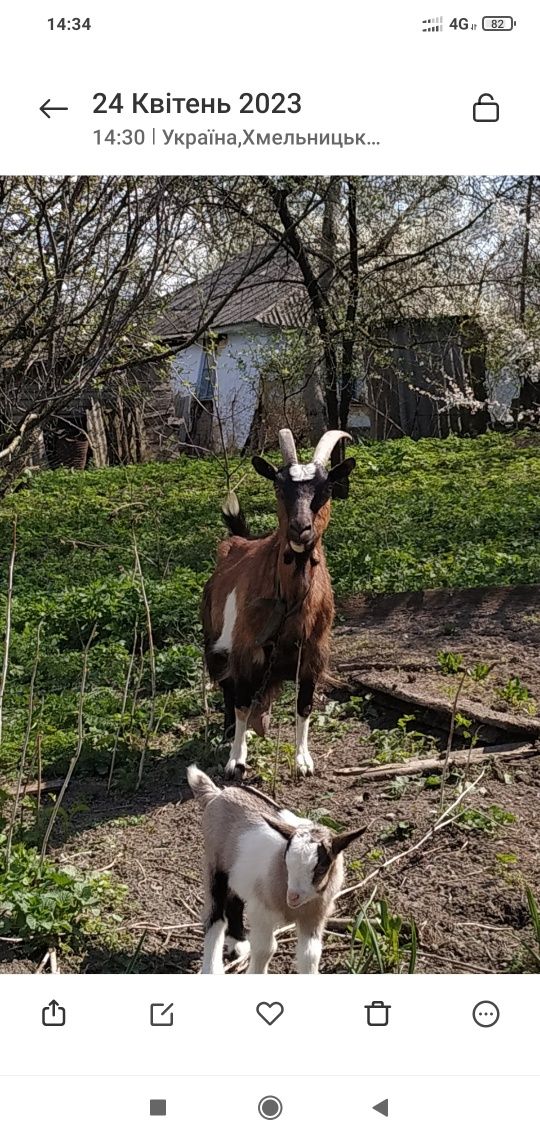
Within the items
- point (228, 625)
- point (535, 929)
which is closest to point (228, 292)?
point (228, 625)

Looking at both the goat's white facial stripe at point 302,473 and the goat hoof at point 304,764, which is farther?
the goat hoof at point 304,764

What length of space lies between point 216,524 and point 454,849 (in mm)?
9572

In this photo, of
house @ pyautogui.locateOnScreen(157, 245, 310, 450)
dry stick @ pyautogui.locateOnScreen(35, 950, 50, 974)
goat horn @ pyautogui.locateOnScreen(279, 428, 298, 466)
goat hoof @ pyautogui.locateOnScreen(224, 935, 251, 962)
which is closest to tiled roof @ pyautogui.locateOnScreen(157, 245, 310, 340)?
A: house @ pyautogui.locateOnScreen(157, 245, 310, 450)

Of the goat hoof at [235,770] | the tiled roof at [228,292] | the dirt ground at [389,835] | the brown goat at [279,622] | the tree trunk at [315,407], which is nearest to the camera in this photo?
the dirt ground at [389,835]

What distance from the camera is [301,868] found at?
111 inches
